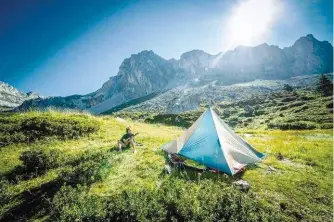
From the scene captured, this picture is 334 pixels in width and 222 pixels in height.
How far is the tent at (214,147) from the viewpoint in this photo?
45.9ft

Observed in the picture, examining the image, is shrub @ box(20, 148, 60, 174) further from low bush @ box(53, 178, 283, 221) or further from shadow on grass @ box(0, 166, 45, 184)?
low bush @ box(53, 178, 283, 221)

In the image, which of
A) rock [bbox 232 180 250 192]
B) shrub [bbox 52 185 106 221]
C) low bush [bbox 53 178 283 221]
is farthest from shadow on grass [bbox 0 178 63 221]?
rock [bbox 232 180 250 192]

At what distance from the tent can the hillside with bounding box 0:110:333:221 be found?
685 millimetres

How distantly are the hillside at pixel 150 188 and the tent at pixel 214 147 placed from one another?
69 cm

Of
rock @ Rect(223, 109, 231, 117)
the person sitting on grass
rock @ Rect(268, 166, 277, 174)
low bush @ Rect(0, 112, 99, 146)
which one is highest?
low bush @ Rect(0, 112, 99, 146)

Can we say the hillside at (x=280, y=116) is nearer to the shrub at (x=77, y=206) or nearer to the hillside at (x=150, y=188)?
the hillside at (x=150, y=188)

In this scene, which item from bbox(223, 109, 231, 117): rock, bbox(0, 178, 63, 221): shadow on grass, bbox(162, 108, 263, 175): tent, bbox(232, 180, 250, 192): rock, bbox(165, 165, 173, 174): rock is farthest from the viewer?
bbox(223, 109, 231, 117): rock

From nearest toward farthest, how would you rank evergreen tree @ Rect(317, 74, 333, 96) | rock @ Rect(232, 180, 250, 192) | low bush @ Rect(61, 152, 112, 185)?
rock @ Rect(232, 180, 250, 192)
low bush @ Rect(61, 152, 112, 185)
evergreen tree @ Rect(317, 74, 333, 96)

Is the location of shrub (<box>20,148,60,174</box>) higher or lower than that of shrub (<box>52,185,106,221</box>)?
higher

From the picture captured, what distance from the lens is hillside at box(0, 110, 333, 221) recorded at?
9469 millimetres

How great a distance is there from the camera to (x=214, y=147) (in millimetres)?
14742

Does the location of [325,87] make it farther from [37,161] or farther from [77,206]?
[77,206]

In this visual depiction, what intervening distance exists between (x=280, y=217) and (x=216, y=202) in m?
2.56

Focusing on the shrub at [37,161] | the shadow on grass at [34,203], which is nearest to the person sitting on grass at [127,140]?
the shrub at [37,161]
